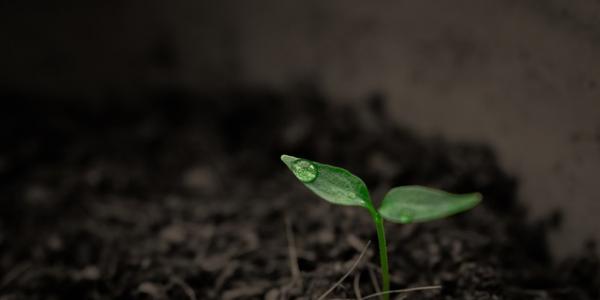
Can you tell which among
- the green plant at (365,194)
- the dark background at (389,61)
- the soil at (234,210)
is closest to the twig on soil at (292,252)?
the soil at (234,210)

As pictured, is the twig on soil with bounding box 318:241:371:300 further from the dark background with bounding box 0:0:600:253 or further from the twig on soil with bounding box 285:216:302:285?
the dark background with bounding box 0:0:600:253

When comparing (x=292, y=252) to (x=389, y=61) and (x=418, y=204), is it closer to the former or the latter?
(x=418, y=204)

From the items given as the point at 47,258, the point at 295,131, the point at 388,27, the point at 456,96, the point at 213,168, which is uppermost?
the point at 388,27

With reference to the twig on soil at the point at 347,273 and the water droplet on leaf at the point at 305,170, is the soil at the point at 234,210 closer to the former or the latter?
the twig on soil at the point at 347,273

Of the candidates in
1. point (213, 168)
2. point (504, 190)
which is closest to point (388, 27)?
point (504, 190)

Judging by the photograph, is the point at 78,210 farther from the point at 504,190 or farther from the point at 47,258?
the point at 504,190

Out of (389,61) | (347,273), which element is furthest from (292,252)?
(389,61)

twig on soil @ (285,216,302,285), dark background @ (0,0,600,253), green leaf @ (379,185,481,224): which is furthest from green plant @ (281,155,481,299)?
dark background @ (0,0,600,253)

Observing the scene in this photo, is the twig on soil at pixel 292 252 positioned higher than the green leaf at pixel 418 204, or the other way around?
the green leaf at pixel 418 204
